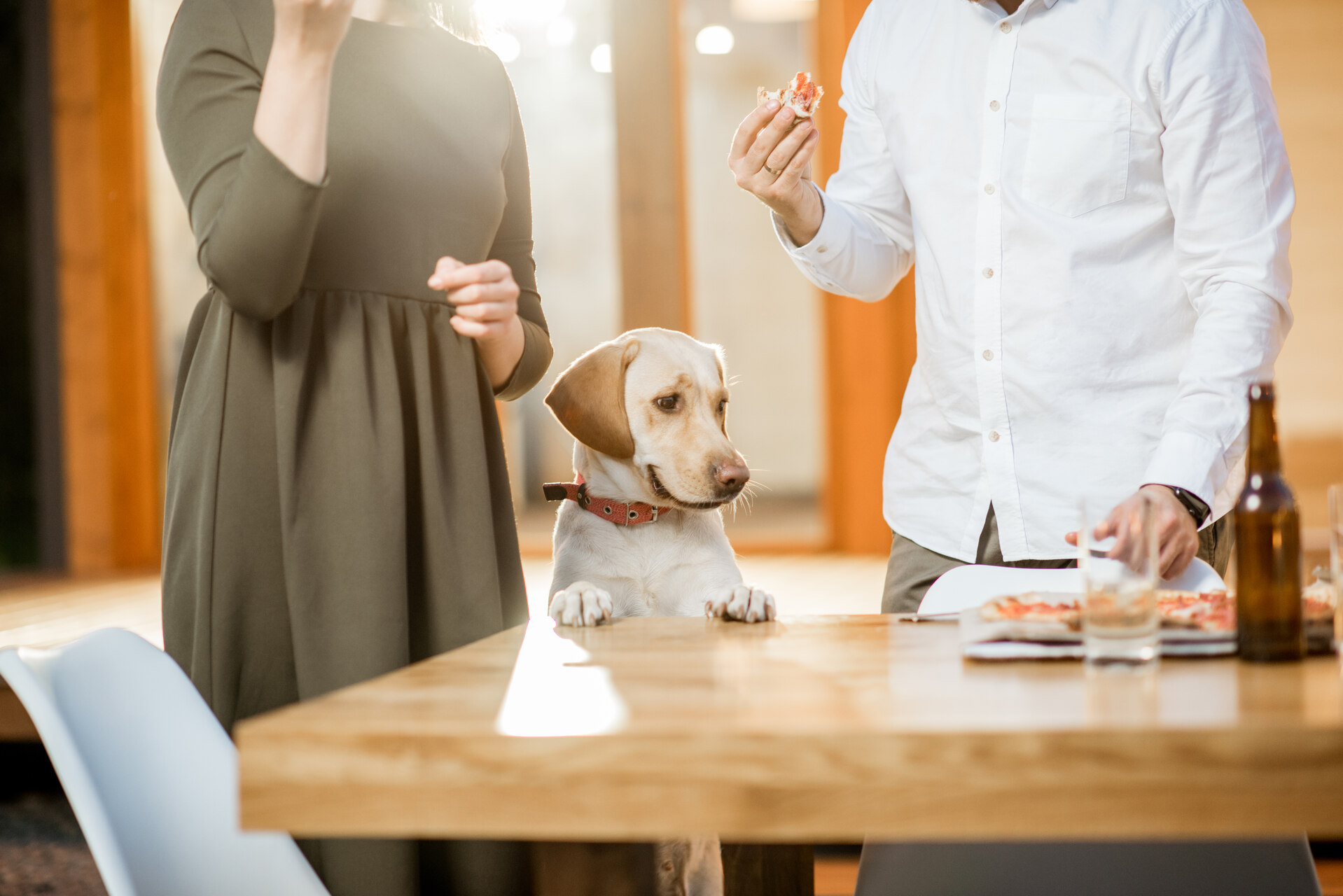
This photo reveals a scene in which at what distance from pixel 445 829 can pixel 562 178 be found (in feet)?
17.4

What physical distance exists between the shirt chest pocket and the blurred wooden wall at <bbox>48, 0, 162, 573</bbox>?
216 inches

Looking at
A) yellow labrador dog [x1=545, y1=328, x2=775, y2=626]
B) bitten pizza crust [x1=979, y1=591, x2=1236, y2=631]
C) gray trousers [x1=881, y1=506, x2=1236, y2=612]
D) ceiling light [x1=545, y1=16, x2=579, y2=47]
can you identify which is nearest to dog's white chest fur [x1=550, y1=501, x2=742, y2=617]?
yellow labrador dog [x1=545, y1=328, x2=775, y2=626]

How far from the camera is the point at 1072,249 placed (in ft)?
4.76

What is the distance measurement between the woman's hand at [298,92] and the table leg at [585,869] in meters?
0.62

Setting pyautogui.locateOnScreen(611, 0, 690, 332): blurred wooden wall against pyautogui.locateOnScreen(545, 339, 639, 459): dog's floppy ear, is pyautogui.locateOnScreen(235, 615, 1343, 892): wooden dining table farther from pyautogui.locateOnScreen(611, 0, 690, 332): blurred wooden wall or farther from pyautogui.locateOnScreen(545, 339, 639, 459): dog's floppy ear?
pyautogui.locateOnScreen(611, 0, 690, 332): blurred wooden wall

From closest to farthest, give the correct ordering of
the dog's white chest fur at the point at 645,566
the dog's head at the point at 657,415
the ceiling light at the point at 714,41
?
the dog's white chest fur at the point at 645,566
the dog's head at the point at 657,415
the ceiling light at the point at 714,41

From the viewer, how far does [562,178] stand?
5.69m

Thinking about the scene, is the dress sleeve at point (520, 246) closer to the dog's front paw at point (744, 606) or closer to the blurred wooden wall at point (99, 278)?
the dog's front paw at point (744, 606)

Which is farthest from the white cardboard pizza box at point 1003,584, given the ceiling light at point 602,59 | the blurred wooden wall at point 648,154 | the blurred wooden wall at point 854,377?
the ceiling light at point 602,59

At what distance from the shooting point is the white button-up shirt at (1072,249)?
4.44ft

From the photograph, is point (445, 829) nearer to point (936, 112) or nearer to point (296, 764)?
point (296, 764)

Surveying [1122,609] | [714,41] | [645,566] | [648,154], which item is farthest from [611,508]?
[714,41]

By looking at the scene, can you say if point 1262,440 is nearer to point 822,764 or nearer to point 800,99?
point 822,764

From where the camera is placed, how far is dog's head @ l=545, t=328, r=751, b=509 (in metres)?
1.59
